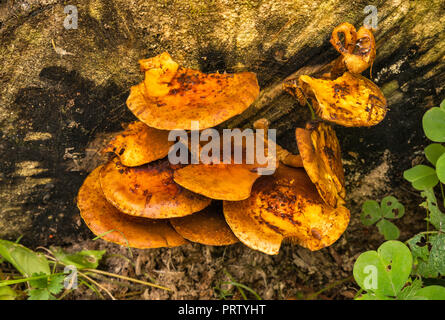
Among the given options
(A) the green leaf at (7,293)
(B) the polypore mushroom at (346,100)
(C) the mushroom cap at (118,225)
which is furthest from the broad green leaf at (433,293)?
(A) the green leaf at (7,293)

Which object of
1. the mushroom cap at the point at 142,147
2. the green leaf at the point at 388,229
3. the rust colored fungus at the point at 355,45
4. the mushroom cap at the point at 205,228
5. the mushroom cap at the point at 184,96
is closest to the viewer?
the mushroom cap at the point at 184,96

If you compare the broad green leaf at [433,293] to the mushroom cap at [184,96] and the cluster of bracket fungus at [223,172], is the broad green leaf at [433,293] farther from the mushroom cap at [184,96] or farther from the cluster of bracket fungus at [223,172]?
the mushroom cap at [184,96]

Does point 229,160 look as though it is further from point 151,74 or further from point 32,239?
point 32,239

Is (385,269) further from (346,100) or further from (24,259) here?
(24,259)

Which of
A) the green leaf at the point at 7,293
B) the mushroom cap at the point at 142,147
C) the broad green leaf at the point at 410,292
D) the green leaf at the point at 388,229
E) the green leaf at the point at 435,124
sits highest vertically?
the green leaf at the point at 435,124

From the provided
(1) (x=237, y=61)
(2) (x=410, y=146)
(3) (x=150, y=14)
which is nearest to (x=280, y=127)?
(1) (x=237, y=61)

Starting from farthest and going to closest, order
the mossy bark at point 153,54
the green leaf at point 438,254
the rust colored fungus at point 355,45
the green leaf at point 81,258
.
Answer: the green leaf at point 81,258 → the green leaf at point 438,254 → the mossy bark at point 153,54 → the rust colored fungus at point 355,45

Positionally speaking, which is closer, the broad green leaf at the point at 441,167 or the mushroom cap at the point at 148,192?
the mushroom cap at the point at 148,192
